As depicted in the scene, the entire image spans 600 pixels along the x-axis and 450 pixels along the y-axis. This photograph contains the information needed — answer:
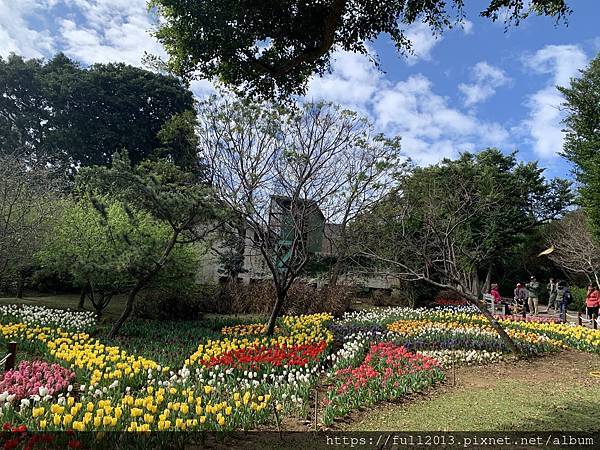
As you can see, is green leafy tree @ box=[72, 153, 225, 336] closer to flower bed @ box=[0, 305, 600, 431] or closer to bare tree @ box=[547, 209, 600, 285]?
flower bed @ box=[0, 305, 600, 431]

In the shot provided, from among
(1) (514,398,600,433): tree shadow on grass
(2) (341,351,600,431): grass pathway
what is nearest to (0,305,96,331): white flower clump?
(2) (341,351,600,431): grass pathway

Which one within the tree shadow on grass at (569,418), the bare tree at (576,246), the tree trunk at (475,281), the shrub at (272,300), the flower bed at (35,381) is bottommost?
the flower bed at (35,381)

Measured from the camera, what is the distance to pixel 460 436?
436cm

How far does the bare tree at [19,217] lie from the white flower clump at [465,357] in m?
9.97

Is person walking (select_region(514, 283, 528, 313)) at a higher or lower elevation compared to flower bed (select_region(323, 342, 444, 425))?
higher

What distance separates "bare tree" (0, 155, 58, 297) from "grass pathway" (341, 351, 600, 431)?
963 cm

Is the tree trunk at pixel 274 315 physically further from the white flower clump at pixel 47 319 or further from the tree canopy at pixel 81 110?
the tree canopy at pixel 81 110

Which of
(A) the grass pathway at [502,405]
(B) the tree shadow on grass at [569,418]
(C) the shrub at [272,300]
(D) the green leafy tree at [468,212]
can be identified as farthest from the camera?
(D) the green leafy tree at [468,212]

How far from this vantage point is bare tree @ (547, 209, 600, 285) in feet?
68.7

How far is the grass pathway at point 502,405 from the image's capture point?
4.80m

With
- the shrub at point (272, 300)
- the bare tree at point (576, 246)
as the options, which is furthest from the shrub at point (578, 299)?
the shrub at point (272, 300)

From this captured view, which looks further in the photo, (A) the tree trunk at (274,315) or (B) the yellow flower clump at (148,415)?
(A) the tree trunk at (274,315)

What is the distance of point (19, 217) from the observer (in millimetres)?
10859

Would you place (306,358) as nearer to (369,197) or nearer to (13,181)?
(13,181)
